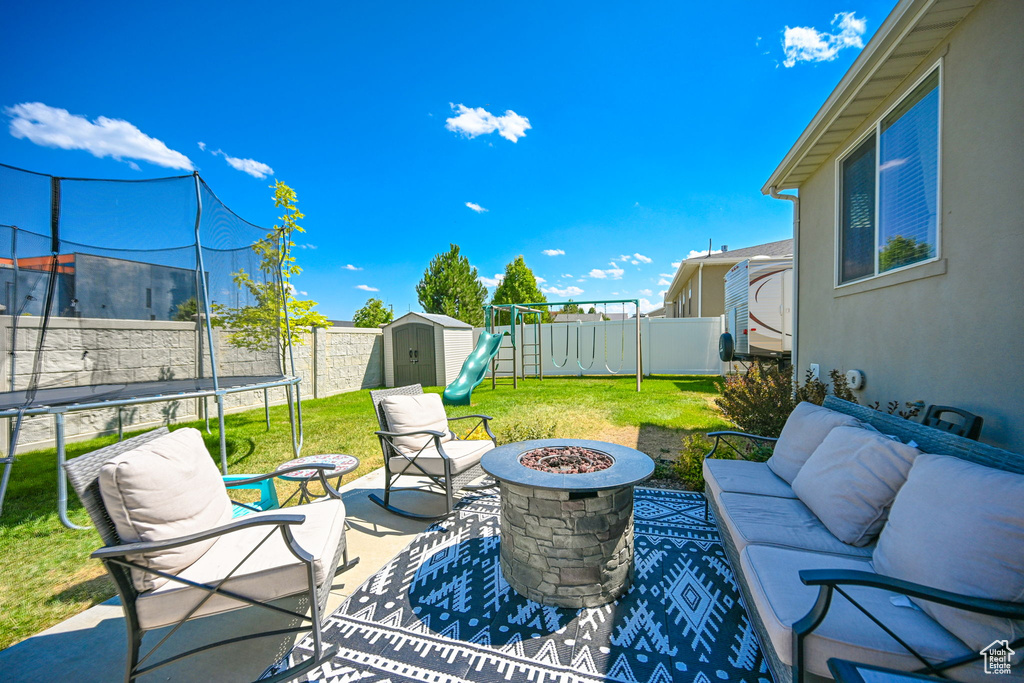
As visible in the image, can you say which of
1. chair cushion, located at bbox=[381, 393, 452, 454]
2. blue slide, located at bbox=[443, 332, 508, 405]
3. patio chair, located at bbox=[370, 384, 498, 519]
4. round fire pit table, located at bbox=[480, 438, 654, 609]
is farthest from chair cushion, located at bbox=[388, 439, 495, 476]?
blue slide, located at bbox=[443, 332, 508, 405]

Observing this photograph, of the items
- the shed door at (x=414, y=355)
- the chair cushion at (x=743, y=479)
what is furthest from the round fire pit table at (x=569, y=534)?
the shed door at (x=414, y=355)

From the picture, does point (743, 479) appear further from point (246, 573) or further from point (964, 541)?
point (246, 573)

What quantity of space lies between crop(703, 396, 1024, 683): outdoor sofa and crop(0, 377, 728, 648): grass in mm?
2919

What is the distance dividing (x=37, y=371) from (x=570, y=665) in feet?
16.2

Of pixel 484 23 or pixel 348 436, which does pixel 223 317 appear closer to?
pixel 348 436

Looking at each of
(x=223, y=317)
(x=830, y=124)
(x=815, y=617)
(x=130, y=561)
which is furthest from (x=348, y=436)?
(x=830, y=124)

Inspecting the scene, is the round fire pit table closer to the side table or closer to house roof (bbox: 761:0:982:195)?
the side table

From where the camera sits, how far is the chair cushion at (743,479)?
2588 millimetres

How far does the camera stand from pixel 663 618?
2123mm

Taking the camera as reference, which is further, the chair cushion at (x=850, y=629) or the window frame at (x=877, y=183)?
the window frame at (x=877, y=183)

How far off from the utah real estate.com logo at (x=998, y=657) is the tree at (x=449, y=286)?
25725 millimetres

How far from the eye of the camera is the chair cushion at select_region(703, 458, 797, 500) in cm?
259

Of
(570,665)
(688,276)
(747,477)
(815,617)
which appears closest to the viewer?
(815,617)

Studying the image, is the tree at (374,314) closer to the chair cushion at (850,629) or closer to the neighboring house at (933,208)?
the neighboring house at (933,208)
